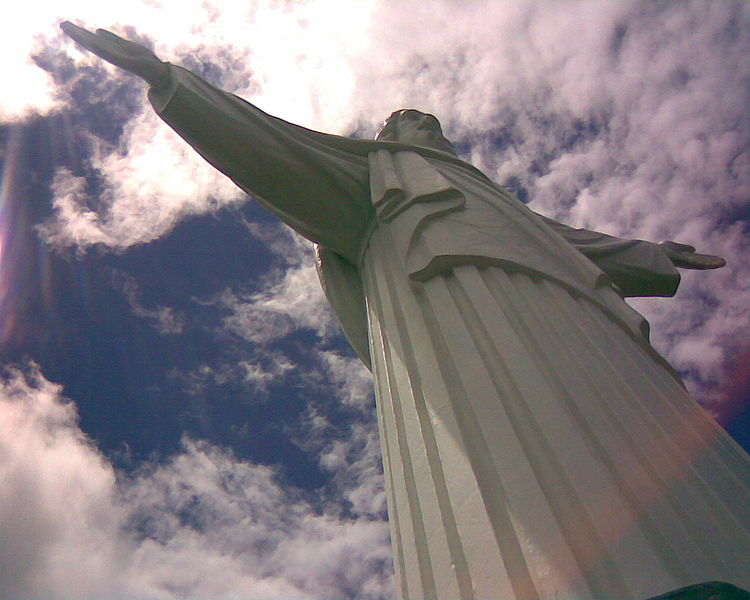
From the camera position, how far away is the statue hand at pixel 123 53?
181 inches

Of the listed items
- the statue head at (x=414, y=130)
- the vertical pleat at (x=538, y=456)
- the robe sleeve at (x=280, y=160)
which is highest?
the statue head at (x=414, y=130)

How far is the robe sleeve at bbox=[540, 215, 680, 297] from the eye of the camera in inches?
239

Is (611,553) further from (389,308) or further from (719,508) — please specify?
(389,308)

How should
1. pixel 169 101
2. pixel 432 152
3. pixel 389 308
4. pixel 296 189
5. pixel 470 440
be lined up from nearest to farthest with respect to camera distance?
pixel 470 440 < pixel 389 308 < pixel 169 101 < pixel 296 189 < pixel 432 152

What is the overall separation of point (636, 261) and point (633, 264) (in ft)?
0.14

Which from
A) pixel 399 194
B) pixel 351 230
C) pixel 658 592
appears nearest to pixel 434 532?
pixel 658 592

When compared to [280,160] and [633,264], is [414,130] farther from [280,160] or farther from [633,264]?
[633,264]

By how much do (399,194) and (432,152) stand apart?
1.32 m

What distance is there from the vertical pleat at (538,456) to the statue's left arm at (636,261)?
192 cm

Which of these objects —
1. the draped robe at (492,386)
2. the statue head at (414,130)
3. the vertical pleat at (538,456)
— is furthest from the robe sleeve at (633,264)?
the vertical pleat at (538,456)

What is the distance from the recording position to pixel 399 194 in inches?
196

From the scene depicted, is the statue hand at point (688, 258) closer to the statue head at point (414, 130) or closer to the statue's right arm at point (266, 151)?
the statue head at point (414, 130)

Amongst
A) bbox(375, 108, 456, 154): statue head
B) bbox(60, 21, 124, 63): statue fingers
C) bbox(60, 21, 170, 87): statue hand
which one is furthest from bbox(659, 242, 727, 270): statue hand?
bbox(60, 21, 124, 63): statue fingers

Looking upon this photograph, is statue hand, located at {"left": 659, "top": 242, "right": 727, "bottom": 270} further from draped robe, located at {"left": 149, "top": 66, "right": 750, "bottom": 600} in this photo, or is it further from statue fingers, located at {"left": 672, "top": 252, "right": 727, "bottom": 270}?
draped robe, located at {"left": 149, "top": 66, "right": 750, "bottom": 600}
